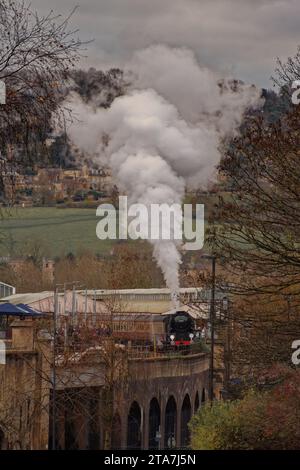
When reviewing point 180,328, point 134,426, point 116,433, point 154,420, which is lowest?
→ point 116,433

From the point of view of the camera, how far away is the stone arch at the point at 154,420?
202 feet

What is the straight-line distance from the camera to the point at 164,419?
62.3 m

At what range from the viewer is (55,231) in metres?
186

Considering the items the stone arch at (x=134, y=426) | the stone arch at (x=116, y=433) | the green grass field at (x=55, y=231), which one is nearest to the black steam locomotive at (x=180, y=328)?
the stone arch at (x=134, y=426)

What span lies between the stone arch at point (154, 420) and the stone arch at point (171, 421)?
106cm

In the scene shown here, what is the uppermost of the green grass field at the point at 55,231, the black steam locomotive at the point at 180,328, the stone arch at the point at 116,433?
the green grass field at the point at 55,231

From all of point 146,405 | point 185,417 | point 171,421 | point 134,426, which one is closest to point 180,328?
point 185,417

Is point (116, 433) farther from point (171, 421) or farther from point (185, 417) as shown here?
point (185, 417)

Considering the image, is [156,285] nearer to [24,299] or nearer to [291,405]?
[24,299]

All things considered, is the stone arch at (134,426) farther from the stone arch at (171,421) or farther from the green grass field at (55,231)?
the green grass field at (55,231)

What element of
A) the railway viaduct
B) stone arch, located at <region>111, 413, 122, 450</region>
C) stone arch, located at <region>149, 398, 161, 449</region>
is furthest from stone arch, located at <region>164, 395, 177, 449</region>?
stone arch, located at <region>111, 413, 122, 450</region>

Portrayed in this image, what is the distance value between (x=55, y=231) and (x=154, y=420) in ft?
410

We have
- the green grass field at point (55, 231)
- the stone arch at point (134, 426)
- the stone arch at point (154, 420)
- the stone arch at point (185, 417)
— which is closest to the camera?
the stone arch at point (134, 426)
